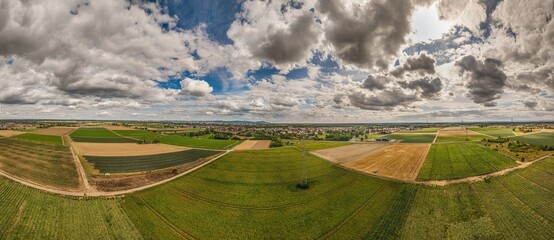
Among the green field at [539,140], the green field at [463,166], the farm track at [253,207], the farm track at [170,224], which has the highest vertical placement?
the green field at [539,140]

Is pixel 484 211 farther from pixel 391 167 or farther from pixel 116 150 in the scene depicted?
pixel 116 150

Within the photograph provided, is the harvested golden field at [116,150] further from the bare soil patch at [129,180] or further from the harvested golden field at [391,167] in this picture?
the harvested golden field at [391,167]

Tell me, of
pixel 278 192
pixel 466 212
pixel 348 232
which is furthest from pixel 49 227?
pixel 466 212

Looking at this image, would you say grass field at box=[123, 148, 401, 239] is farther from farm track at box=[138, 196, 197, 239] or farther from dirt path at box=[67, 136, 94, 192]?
dirt path at box=[67, 136, 94, 192]

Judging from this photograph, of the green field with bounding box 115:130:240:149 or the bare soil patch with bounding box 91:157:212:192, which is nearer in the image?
the bare soil patch with bounding box 91:157:212:192

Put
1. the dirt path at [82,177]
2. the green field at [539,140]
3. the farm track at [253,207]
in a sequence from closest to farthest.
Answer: the farm track at [253,207], the dirt path at [82,177], the green field at [539,140]

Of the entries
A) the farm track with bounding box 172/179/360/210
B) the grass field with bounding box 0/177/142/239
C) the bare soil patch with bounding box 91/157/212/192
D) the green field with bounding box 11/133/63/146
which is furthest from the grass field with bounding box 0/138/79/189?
the green field with bounding box 11/133/63/146

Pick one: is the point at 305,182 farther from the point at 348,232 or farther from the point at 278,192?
the point at 348,232

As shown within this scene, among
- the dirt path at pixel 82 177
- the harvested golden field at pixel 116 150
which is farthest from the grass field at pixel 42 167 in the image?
the harvested golden field at pixel 116 150
